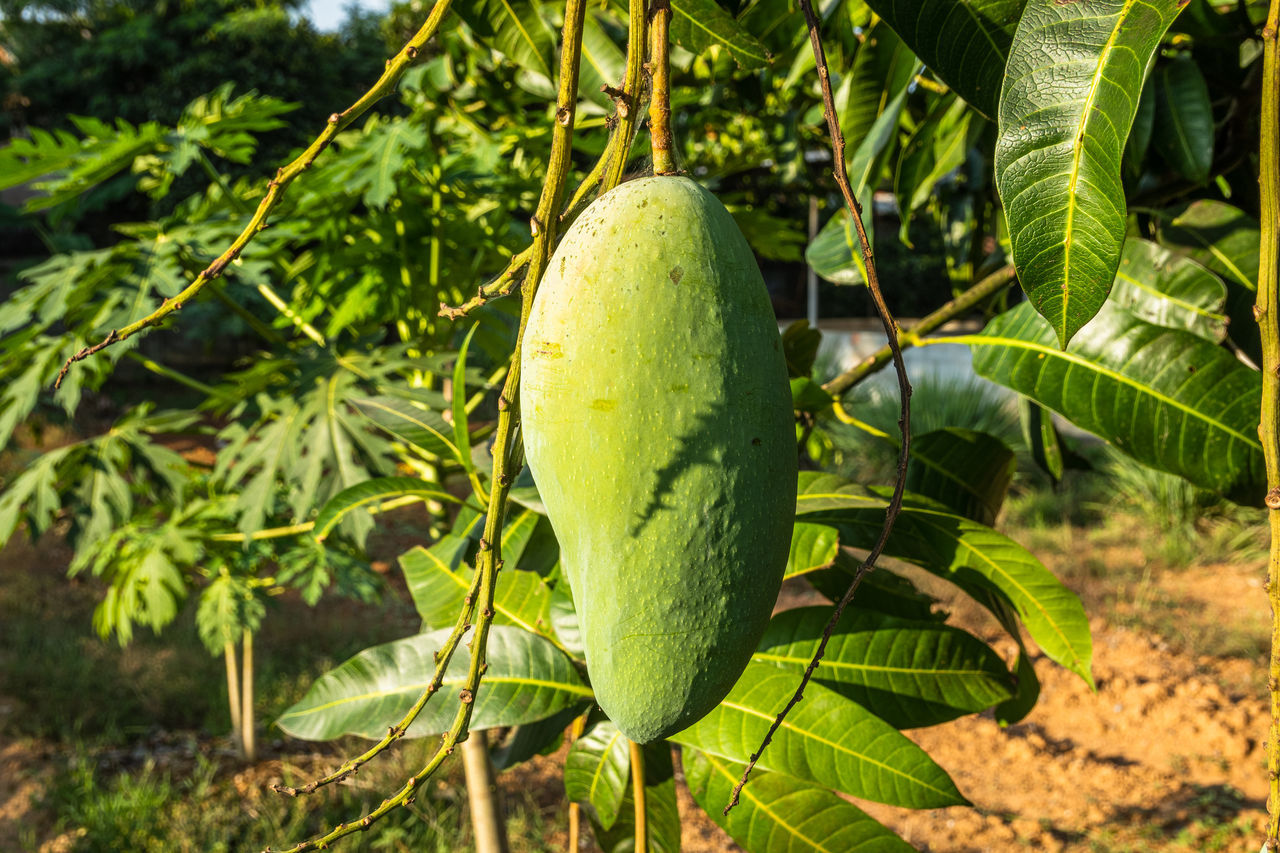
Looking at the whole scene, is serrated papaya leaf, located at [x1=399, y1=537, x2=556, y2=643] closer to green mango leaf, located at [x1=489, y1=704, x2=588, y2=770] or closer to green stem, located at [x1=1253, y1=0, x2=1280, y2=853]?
green mango leaf, located at [x1=489, y1=704, x2=588, y2=770]

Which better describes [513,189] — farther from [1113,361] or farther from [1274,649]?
[1274,649]

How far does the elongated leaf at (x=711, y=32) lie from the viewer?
54 cm

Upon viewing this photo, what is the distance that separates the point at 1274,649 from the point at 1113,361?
1.15 feet

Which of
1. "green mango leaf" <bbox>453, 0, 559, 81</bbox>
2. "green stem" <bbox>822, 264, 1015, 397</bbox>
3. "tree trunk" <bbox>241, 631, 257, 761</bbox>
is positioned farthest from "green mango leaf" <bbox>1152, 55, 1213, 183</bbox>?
"tree trunk" <bbox>241, 631, 257, 761</bbox>

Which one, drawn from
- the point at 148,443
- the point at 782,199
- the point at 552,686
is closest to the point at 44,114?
the point at 782,199

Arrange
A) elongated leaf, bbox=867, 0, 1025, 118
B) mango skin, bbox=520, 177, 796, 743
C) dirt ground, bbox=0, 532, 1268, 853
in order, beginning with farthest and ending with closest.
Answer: dirt ground, bbox=0, 532, 1268, 853 → elongated leaf, bbox=867, 0, 1025, 118 → mango skin, bbox=520, 177, 796, 743

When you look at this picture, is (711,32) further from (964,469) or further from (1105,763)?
(1105,763)

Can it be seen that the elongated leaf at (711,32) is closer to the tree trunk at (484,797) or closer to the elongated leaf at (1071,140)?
the elongated leaf at (1071,140)

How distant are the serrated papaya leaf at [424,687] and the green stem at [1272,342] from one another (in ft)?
1.79

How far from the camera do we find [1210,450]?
0.67m

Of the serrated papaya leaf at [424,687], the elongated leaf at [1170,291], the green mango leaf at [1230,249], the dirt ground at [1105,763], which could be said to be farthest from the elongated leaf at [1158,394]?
the dirt ground at [1105,763]

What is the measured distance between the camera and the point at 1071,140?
1.48 ft

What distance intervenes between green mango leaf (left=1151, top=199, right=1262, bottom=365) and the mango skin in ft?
2.10

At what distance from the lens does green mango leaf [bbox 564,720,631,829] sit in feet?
2.72
